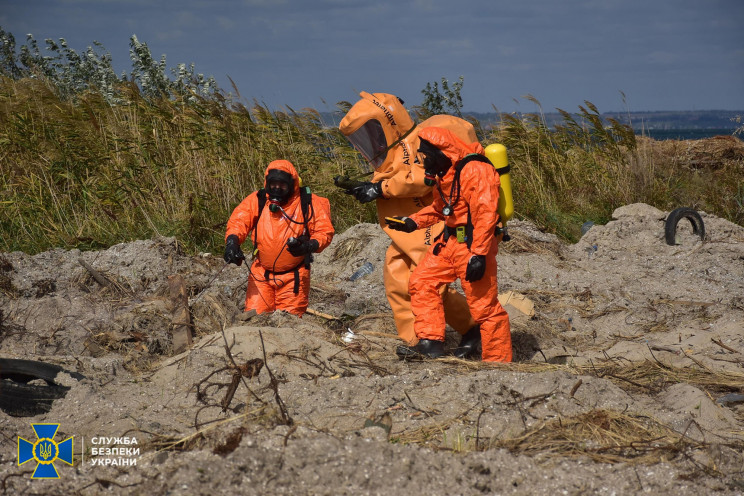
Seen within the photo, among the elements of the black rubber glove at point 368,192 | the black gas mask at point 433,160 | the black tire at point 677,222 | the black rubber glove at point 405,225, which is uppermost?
the black gas mask at point 433,160

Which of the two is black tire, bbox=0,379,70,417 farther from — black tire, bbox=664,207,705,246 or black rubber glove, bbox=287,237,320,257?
black tire, bbox=664,207,705,246

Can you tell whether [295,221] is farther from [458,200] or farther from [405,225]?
[458,200]

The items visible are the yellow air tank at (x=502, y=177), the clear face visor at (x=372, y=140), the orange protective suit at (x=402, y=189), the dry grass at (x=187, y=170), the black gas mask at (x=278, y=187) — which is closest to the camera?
the yellow air tank at (x=502, y=177)

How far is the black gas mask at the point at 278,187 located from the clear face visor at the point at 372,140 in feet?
1.97

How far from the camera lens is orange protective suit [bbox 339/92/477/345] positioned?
5.47 metres

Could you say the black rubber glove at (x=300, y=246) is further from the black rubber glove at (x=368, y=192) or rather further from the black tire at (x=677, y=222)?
the black tire at (x=677, y=222)

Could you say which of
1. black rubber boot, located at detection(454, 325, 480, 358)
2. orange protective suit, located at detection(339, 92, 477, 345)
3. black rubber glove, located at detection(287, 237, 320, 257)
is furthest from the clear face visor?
black rubber boot, located at detection(454, 325, 480, 358)

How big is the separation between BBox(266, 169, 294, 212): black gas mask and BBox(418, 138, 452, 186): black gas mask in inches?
47.7

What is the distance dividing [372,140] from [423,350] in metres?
1.69

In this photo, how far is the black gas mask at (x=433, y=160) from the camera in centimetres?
499

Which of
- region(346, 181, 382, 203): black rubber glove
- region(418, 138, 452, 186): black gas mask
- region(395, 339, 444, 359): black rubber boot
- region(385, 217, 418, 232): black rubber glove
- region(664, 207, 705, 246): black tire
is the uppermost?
region(418, 138, 452, 186): black gas mask

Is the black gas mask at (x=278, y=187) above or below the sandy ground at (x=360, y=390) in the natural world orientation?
above

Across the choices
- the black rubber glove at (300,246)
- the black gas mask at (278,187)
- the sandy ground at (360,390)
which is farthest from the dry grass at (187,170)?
the black rubber glove at (300,246)

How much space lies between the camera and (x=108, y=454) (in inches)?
132
